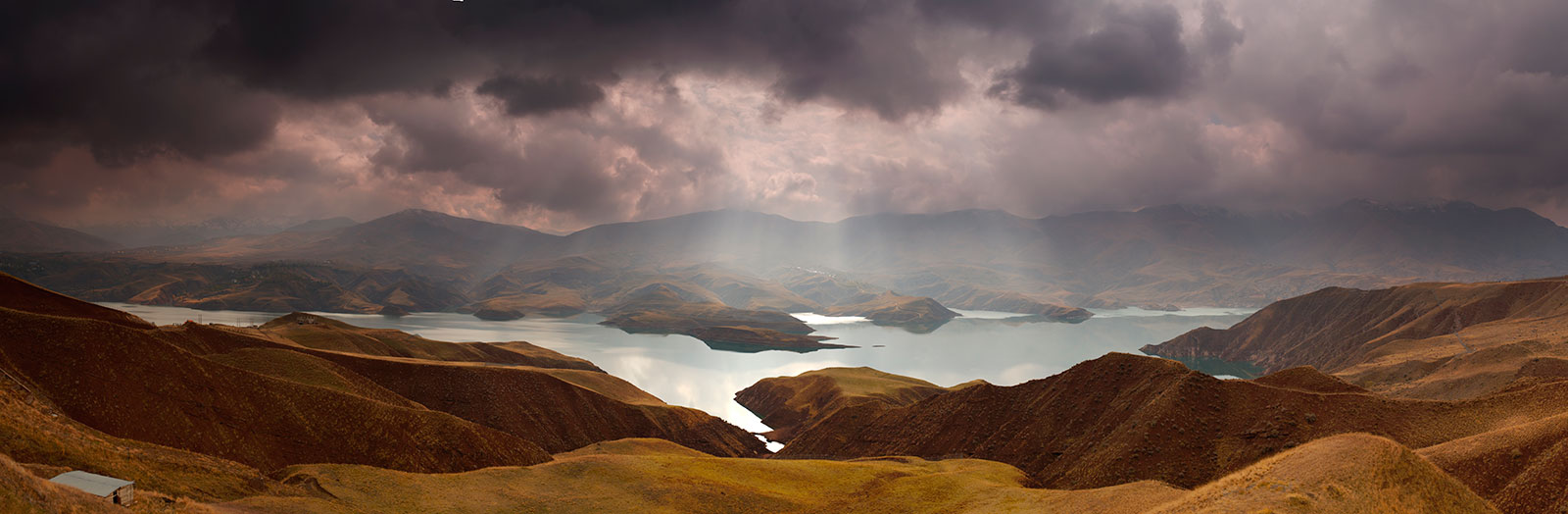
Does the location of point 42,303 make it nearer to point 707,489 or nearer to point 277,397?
point 277,397

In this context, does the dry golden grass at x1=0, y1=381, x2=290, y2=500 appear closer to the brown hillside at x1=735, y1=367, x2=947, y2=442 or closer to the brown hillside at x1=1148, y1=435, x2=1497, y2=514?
the brown hillside at x1=1148, y1=435, x2=1497, y2=514

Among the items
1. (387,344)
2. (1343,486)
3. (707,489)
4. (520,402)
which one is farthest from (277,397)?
(1343,486)

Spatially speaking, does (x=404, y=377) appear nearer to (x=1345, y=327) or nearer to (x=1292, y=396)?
(x=1292, y=396)

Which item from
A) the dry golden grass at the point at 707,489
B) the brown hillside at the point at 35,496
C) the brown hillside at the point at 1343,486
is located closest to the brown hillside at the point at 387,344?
the dry golden grass at the point at 707,489

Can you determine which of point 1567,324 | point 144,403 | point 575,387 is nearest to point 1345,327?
point 1567,324

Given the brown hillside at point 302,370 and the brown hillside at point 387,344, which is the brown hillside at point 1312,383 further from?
the brown hillside at point 387,344

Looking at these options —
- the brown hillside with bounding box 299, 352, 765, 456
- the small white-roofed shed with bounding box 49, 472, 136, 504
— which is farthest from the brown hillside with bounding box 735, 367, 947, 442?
the small white-roofed shed with bounding box 49, 472, 136, 504
